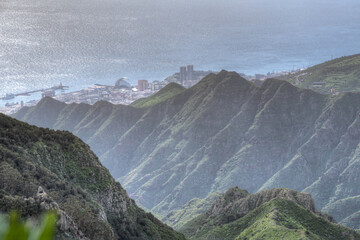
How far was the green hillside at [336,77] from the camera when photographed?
117 meters

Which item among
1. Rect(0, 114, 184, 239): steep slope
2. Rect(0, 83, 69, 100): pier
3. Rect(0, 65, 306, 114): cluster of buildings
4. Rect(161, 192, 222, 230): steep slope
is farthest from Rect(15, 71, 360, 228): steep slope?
Rect(0, 114, 184, 239): steep slope

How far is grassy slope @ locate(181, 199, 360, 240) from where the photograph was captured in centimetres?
4388

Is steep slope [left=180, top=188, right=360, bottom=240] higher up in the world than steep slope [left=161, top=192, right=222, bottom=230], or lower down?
higher up

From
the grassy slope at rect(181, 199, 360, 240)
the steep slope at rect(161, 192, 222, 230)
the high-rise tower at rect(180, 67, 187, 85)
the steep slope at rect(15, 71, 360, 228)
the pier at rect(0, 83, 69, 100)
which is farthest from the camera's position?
the high-rise tower at rect(180, 67, 187, 85)

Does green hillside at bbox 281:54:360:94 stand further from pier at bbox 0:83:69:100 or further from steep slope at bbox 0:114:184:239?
steep slope at bbox 0:114:184:239

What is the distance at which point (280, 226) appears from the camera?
147 ft

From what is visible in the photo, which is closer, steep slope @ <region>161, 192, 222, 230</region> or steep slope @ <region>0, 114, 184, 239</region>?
steep slope @ <region>0, 114, 184, 239</region>

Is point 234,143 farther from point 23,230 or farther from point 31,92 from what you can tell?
point 23,230

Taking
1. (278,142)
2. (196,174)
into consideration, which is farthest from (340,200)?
(196,174)

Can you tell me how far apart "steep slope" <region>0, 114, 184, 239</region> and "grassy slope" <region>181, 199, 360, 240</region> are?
293 inches

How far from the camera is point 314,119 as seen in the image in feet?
351

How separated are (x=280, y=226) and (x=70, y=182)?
749 inches

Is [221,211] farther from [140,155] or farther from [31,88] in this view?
[31,88]

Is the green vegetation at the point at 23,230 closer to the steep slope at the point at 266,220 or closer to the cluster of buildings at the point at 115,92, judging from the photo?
the steep slope at the point at 266,220
